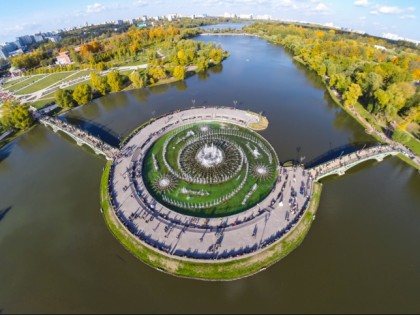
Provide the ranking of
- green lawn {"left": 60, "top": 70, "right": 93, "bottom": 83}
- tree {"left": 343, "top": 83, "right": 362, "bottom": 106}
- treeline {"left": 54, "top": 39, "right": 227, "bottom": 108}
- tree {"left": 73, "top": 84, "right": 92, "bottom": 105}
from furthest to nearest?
green lawn {"left": 60, "top": 70, "right": 93, "bottom": 83}, treeline {"left": 54, "top": 39, "right": 227, "bottom": 108}, tree {"left": 73, "top": 84, "right": 92, "bottom": 105}, tree {"left": 343, "top": 83, "right": 362, "bottom": 106}

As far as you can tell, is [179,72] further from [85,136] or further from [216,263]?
[216,263]

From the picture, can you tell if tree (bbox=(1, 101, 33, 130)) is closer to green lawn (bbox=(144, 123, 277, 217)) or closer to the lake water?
the lake water

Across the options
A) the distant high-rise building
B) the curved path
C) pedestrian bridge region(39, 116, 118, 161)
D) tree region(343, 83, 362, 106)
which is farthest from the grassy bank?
the distant high-rise building

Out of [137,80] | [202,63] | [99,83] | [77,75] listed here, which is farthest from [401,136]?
[77,75]

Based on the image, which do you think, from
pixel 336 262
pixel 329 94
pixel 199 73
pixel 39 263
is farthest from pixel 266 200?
pixel 199 73

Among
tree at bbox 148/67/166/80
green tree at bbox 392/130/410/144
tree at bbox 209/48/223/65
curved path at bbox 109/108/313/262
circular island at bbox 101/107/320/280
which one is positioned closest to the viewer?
circular island at bbox 101/107/320/280
